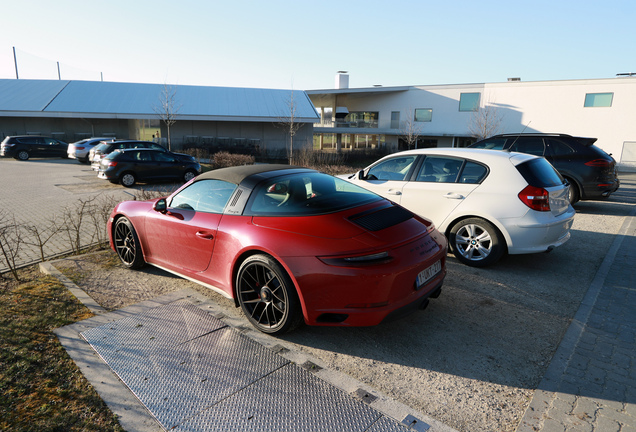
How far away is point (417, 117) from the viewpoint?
39250 mm

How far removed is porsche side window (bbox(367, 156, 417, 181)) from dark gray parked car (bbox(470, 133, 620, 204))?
4.51 meters

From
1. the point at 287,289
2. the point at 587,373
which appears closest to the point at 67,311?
the point at 287,289

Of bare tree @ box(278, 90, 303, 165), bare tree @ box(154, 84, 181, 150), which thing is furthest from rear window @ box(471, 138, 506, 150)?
bare tree @ box(154, 84, 181, 150)

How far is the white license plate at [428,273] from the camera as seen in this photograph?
138 inches

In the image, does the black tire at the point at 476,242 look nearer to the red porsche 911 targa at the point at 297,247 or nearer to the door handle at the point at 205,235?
the red porsche 911 targa at the point at 297,247

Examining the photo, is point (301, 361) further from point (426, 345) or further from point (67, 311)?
point (67, 311)

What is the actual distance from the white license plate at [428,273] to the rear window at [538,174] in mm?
2390

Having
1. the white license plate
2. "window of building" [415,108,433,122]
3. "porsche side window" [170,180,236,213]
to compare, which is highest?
"window of building" [415,108,433,122]

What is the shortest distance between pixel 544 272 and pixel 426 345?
114 inches

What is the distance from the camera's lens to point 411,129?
38156mm

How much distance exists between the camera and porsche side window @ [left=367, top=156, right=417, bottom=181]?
650 centimetres

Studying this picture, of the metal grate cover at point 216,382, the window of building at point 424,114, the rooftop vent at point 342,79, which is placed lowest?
the metal grate cover at point 216,382

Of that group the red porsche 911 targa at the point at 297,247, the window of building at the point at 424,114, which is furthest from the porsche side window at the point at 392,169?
the window of building at the point at 424,114

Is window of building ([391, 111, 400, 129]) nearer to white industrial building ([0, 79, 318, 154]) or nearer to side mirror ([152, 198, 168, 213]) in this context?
white industrial building ([0, 79, 318, 154])
